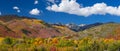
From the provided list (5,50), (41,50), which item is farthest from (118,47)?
(5,50)

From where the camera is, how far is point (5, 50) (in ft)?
515

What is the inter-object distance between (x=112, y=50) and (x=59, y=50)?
97.3 feet

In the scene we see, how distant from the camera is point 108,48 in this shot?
589 ft

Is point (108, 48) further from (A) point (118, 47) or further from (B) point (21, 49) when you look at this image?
(B) point (21, 49)

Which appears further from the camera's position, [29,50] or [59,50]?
[59,50]

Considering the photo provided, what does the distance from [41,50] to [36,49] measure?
353 cm

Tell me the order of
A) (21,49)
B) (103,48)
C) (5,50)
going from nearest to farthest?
1. (5,50)
2. (21,49)
3. (103,48)

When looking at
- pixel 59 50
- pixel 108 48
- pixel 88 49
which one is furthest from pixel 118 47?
pixel 59 50

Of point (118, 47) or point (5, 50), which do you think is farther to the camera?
point (118, 47)

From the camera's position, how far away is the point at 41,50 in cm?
15750

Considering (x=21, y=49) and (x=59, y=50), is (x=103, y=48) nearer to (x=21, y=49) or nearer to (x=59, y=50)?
(x=59, y=50)

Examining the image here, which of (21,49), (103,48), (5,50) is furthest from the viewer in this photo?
(103,48)

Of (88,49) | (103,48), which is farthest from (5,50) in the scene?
(103,48)

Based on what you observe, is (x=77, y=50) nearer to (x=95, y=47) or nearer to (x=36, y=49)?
(x=95, y=47)
